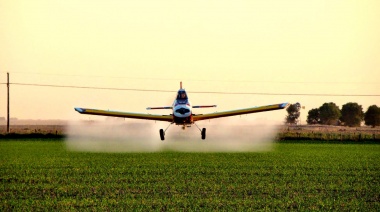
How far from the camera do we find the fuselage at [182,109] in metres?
41.9

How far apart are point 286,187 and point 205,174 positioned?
19.1ft

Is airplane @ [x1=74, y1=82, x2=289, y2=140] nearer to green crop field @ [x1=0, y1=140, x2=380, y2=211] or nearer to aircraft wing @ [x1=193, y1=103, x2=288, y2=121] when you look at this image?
aircraft wing @ [x1=193, y1=103, x2=288, y2=121]

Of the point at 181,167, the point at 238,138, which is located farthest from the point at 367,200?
the point at 238,138

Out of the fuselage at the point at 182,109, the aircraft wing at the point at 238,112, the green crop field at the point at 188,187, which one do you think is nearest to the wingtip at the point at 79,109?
the fuselage at the point at 182,109

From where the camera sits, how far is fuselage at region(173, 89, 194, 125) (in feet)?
137

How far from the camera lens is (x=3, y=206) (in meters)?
18.4

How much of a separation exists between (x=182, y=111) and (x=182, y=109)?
0.46ft

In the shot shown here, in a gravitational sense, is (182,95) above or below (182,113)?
above

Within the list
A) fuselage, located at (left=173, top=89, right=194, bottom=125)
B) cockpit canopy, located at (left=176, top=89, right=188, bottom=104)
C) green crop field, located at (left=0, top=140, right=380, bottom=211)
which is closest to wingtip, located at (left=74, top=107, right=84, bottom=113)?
fuselage, located at (left=173, top=89, right=194, bottom=125)

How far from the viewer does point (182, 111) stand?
41844mm

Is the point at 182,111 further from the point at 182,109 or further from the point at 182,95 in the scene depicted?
the point at 182,95

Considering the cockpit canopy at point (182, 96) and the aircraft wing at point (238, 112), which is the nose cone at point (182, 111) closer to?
the cockpit canopy at point (182, 96)

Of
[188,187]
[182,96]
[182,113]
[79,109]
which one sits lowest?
[188,187]

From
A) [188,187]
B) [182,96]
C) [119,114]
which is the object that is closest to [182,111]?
[182,96]
